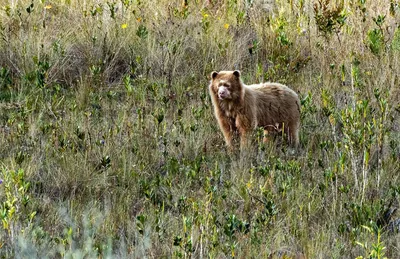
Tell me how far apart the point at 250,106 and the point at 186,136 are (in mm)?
850

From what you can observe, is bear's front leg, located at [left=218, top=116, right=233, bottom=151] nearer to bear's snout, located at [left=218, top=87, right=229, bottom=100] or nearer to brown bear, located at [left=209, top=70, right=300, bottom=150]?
brown bear, located at [left=209, top=70, right=300, bottom=150]

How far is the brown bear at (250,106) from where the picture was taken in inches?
264

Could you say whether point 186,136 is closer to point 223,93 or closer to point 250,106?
point 223,93

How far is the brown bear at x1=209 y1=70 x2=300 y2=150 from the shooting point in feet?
22.0

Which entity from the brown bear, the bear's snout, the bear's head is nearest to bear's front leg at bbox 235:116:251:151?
the brown bear

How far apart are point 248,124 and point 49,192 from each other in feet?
7.08

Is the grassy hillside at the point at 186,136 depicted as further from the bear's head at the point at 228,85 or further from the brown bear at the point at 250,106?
the bear's head at the point at 228,85

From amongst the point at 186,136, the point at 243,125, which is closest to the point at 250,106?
the point at 243,125

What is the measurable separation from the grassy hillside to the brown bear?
148 millimetres

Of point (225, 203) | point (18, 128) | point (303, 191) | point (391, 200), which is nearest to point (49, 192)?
point (18, 128)

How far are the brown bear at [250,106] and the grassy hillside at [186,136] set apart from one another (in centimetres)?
15

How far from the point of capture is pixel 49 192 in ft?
17.9

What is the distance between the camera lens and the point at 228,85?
6676mm

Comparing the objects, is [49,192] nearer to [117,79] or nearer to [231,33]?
[117,79]
